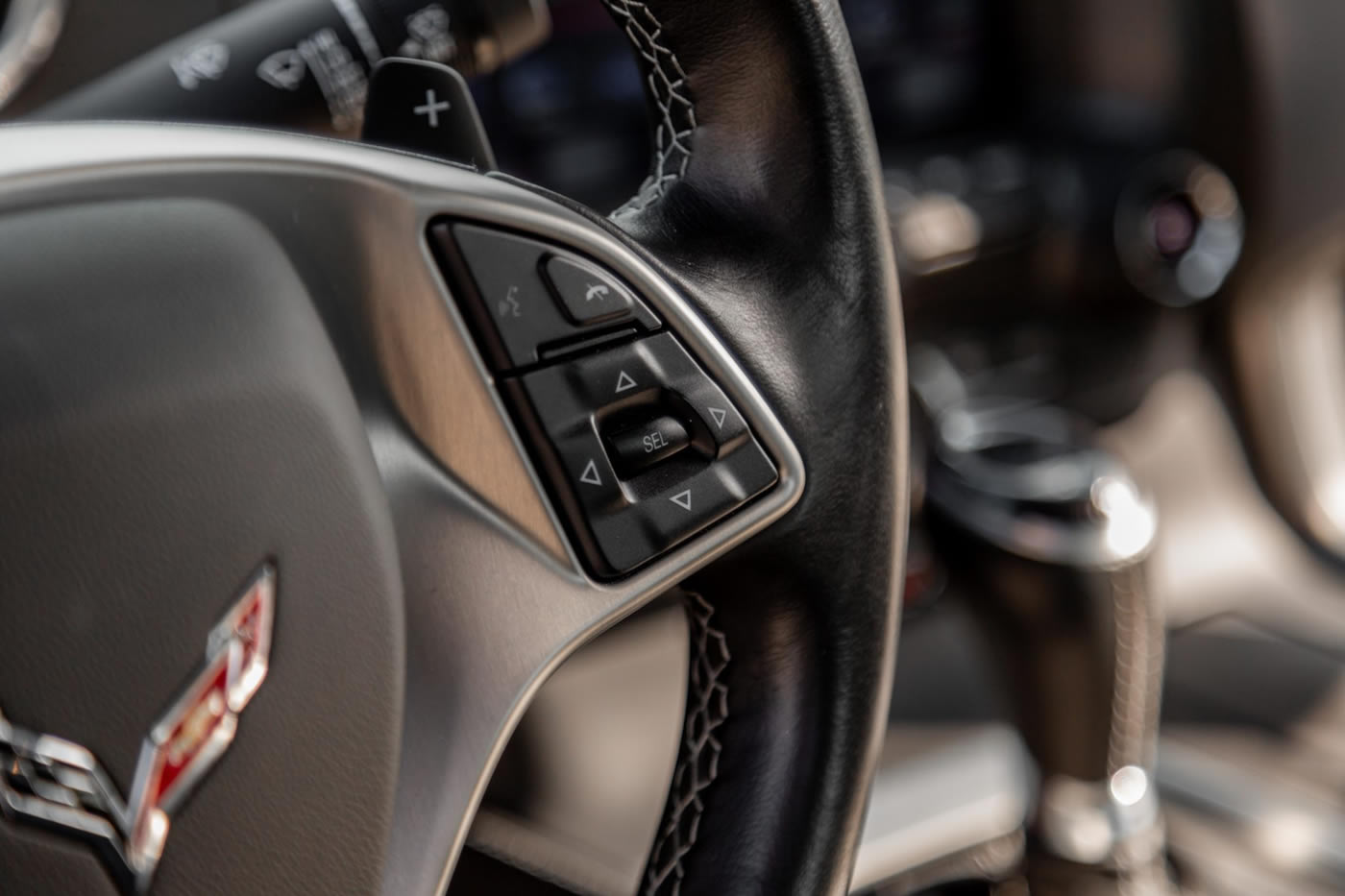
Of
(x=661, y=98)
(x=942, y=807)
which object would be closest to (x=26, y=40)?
(x=661, y=98)

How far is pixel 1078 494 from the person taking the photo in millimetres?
957

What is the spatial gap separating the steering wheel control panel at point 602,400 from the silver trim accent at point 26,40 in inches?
22.8

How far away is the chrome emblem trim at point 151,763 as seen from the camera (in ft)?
0.96

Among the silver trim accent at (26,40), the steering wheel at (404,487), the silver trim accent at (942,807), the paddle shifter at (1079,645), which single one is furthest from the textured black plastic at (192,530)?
the silver trim accent at (942,807)

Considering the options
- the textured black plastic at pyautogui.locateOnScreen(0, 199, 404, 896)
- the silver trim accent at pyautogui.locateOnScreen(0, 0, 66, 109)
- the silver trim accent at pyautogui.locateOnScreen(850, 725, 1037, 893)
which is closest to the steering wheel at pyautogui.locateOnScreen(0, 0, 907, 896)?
the textured black plastic at pyautogui.locateOnScreen(0, 199, 404, 896)

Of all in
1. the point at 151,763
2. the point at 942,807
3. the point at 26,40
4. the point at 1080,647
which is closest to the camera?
the point at 151,763

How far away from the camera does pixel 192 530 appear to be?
318 mm

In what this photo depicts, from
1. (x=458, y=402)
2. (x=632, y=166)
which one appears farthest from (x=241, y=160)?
(x=632, y=166)

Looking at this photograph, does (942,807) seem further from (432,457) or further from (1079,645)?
(432,457)

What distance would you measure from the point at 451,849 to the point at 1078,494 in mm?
684

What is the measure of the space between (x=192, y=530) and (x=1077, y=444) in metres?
0.81

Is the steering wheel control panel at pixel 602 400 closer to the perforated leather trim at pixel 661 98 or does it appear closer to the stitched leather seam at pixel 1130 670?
the perforated leather trim at pixel 661 98

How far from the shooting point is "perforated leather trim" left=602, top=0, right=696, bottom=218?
439mm

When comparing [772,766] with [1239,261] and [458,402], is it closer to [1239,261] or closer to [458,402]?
[458,402]
